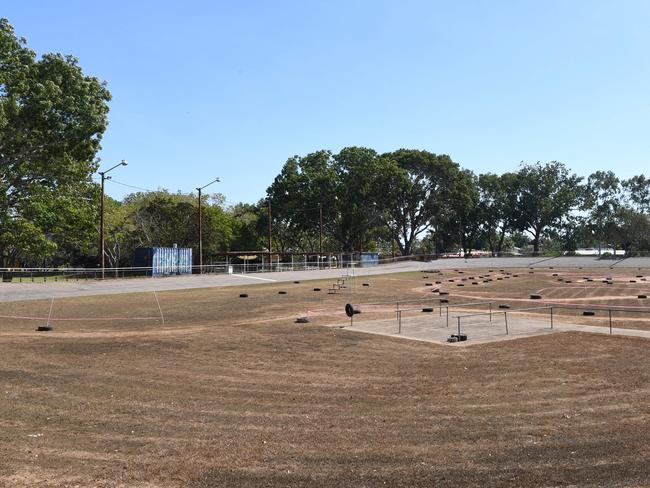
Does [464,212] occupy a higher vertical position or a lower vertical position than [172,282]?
higher

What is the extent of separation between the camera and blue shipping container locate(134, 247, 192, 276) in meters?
52.6

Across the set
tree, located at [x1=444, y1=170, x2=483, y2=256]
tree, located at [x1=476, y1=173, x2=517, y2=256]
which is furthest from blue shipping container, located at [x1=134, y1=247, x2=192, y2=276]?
tree, located at [x1=476, y1=173, x2=517, y2=256]

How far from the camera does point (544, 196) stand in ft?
366

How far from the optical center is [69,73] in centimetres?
3372

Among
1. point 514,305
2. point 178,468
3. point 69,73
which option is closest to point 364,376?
point 178,468

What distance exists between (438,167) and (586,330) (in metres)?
81.1

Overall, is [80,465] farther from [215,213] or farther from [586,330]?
[215,213]

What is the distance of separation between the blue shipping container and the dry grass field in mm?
36992

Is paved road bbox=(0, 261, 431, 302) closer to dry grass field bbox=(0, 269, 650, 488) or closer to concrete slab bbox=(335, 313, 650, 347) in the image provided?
dry grass field bbox=(0, 269, 650, 488)

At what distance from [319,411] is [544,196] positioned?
11375cm

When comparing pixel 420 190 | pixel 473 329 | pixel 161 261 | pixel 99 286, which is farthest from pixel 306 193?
pixel 473 329

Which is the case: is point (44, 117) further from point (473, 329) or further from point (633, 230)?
point (633, 230)

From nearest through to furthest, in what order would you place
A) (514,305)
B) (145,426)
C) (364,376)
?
(145,426) < (364,376) < (514,305)

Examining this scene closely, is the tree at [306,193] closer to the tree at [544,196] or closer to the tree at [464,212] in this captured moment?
the tree at [464,212]
